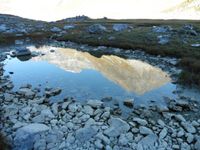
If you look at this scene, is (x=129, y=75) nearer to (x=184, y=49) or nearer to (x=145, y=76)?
(x=145, y=76)

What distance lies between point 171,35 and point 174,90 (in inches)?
841

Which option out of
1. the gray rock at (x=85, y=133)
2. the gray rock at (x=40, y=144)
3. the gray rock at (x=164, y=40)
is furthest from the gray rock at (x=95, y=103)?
the gray rock at (x=164, y=40)

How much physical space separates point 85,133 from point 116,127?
1.50 m

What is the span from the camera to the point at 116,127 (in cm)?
1315

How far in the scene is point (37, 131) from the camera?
12.7m

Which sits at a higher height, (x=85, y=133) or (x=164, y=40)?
(x=164, y=40)

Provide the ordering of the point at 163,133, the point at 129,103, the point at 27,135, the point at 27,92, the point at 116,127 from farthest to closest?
the point at 27,92 < the point at 129,103 < the point at 116,127 < the point at 163,133 < the point at 27,135

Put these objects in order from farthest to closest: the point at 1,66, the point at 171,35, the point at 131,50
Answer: the point at 171,35
the point at 131,50
the point at 1,66

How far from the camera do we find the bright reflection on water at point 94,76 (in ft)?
60.2

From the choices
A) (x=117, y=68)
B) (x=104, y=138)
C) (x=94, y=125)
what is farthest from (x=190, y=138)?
(x=117, y=68)

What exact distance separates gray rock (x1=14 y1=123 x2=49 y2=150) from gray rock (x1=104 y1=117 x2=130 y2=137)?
9.34ft

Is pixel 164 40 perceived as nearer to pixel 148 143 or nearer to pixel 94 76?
pixel 94 76

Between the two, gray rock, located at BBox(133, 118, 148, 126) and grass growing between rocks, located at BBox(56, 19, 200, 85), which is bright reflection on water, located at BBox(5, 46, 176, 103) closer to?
grass growing between rocks, located at BBox(56, 19, 200, 85)

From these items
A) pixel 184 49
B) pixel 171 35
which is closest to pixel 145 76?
pixel 184 49
